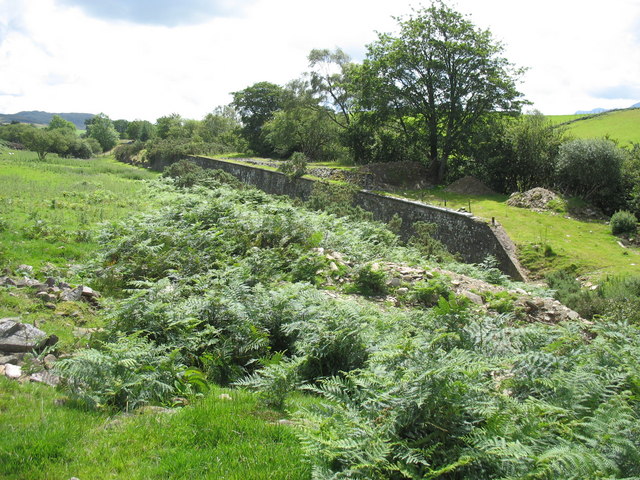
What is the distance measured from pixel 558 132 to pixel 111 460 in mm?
24875

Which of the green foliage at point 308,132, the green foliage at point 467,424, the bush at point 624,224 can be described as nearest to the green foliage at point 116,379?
the green foliage at point 467,424

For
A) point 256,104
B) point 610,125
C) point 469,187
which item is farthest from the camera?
point 256,104

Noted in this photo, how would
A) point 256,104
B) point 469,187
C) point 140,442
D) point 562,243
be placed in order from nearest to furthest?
point 140,442, point 562,243, point 469,187, point 256,104

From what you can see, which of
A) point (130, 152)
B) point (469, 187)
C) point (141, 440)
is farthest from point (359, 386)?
point (130, 152)

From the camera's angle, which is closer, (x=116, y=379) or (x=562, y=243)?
(x=116, y=379)

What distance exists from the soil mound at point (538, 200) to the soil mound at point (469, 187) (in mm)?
2893

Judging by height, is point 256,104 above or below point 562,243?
above

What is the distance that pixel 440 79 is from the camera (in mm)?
23188

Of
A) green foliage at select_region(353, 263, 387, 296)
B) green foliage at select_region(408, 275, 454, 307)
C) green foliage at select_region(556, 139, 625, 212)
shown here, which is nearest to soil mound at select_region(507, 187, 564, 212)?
green foliage at select_region(556, 139, 625, 212)

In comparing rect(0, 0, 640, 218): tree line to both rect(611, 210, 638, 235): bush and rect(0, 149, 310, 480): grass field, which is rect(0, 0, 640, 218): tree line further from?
rect(0, 149, 310, 480): grass field

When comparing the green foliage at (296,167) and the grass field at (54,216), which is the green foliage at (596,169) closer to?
the green foliage at (296,167)

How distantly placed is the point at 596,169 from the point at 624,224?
11.8 feet

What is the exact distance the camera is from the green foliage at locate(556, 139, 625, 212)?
1803 cm

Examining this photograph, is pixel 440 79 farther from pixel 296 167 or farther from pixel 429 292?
pixel 429 292
